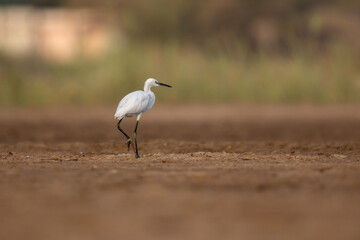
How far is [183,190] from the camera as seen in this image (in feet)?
18.5

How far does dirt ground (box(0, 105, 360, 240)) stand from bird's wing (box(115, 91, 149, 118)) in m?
0.46

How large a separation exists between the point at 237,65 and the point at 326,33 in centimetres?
854

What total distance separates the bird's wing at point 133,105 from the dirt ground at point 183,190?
465 mm

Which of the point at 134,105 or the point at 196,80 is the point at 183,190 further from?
the point at 196,80

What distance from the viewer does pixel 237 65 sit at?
59.2 feet

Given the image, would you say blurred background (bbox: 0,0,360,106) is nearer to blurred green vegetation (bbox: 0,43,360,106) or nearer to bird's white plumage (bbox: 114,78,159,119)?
blurred green vegetation (bbox: 0,43,360,106)

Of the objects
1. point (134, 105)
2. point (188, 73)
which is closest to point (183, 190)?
point (134, 105)

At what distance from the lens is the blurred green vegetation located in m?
17.0

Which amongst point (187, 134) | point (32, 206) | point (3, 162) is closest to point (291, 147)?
point (187, 134)

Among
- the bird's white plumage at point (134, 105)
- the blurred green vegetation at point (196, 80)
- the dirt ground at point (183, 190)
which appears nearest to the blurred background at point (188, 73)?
the blurred green vegetation at point (196, 80)

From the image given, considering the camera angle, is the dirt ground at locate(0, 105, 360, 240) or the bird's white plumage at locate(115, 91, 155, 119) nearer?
the dirt ground at locate(0, 105, 360, 240)

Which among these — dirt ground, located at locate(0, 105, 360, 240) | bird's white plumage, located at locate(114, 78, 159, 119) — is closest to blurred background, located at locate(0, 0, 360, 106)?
dirt ground, located at locate(0, 105, 360, 240)

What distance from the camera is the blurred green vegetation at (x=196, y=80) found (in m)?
17.0

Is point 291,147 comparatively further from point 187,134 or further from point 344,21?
point 344,21
